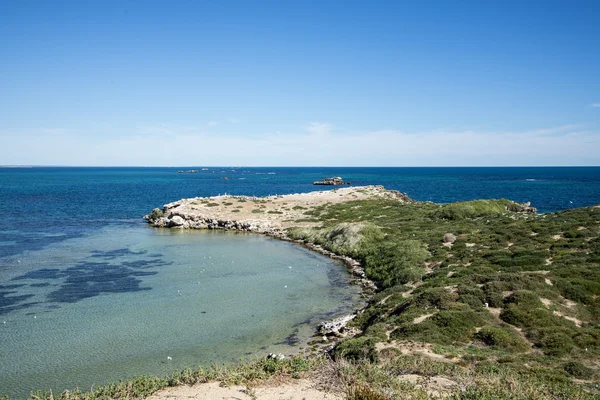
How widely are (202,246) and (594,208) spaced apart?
4655 centimetres

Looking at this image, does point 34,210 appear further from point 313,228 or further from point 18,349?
point 18,349

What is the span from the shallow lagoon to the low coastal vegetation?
13.8ft

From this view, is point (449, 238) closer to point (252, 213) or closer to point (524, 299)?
point (524, 299)

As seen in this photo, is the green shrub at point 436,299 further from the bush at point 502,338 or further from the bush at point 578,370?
the bush at point 578,370

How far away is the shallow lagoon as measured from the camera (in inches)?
795

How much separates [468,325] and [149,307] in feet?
67.1

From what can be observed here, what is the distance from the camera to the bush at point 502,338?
60.3ft

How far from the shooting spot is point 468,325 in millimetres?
20188

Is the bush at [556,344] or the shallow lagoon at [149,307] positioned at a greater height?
the bush at [556,344]

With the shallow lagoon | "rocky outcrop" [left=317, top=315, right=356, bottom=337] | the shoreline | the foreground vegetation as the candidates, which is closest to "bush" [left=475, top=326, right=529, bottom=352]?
the foreground vegetation

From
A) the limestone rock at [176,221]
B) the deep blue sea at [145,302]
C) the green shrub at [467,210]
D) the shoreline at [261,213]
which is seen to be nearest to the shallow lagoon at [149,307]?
the deep blue sea at [145,302]

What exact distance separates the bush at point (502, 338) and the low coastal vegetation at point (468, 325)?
0.05 m

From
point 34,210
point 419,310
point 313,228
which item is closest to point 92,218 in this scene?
point 34,210

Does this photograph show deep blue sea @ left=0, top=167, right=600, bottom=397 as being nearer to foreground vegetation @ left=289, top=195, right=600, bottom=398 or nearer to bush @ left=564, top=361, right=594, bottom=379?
foreground vegetation @ left=289, top=195, right=600, bottom=398
